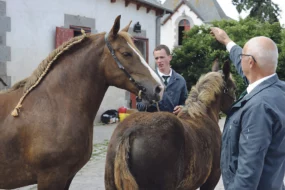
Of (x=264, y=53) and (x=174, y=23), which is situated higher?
(x=174, y=23)

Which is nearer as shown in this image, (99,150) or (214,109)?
(214,109)

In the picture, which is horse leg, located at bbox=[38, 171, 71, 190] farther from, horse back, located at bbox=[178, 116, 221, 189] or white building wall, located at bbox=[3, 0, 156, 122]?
white building wall, located at bbox=[3, 0, 156, 122]

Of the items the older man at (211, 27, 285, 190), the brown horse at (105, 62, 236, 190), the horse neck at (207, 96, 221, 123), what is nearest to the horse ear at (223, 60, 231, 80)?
the horse neck at (207, 96, 221, 123)

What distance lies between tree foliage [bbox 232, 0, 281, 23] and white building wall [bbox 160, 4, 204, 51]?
484cm

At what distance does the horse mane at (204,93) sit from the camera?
12.6 ft

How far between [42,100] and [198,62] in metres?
13.9

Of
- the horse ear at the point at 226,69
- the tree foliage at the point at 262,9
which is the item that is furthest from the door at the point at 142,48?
the tree foliage at the point at 262,9

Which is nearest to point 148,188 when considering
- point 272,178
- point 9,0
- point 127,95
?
point 272,178

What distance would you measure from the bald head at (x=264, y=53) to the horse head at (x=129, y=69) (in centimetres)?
103

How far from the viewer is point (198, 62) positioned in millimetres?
16297

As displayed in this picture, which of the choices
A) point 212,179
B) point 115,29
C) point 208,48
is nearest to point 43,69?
point 115,29

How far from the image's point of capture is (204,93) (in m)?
3.92

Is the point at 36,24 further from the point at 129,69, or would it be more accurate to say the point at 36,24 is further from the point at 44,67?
the point at 129,69

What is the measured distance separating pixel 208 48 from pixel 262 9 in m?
18.4
